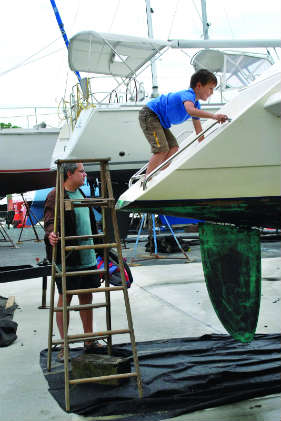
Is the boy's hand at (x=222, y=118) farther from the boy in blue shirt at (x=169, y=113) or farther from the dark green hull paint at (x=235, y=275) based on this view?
the dark green hull paint at (x=235, y=275)

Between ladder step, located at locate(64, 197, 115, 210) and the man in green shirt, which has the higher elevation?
ladder step, located at locate(64, 197, 115, 210)

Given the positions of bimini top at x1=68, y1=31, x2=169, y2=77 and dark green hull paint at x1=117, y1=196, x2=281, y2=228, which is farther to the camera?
bimini top at x1=68, y1=31, x2=169, y2=77

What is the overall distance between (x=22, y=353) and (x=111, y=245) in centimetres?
150

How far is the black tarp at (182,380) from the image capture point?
307 centimetres

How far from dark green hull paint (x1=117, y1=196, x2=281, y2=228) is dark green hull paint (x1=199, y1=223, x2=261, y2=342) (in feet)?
0.44

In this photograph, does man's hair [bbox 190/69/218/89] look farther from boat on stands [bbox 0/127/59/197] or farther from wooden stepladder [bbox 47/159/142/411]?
boat on stands [bbox 0/127/59/197]

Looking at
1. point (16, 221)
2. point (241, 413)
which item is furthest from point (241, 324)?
point (16, 221)

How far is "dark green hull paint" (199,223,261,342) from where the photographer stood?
3.87 m

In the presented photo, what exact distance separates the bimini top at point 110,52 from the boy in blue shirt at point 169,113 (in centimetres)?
843

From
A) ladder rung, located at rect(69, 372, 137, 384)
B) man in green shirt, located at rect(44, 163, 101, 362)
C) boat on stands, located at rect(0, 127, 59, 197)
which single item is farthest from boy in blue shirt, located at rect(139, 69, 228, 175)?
boat on stands, located at rect(0, 127, 59, 197)

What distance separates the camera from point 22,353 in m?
4.30

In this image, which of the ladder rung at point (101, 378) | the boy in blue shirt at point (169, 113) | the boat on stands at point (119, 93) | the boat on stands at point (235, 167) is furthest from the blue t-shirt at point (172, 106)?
the boat on stands at point (119, 93)

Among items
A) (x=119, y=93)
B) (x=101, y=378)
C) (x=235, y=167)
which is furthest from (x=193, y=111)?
(x=119, y=93)

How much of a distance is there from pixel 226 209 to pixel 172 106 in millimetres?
1452
